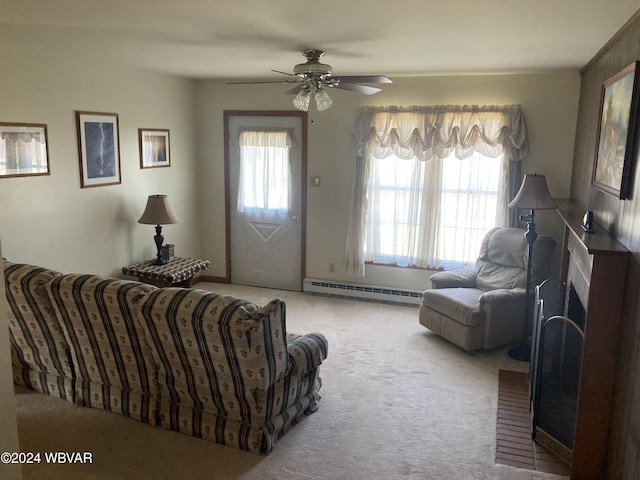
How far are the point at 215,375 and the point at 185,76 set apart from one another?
4.12 m

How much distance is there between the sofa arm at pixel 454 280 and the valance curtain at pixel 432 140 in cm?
69

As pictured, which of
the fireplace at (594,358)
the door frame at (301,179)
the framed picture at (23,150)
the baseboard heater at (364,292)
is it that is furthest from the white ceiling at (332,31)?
the baseboard heater at (364,292)

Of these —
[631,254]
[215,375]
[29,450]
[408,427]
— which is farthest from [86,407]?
[631,254]

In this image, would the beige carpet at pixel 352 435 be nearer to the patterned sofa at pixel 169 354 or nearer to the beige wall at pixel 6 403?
the patterned sofa at pixel 169 354

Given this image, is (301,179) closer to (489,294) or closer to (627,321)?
(489,294)

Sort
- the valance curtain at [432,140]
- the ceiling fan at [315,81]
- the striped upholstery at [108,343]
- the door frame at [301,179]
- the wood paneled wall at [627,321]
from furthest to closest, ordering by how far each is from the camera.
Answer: the door frame at [301,179] → the valance curtain at [432,140] → the ceiling fan at [315,81] → the striped upholstery at [108,343] → the wood paneled wall at [627,321]

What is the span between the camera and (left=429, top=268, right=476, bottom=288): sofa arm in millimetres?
4988

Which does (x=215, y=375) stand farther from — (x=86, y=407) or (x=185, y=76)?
(x=185, y=76)

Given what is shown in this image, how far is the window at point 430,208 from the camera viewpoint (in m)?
5.32

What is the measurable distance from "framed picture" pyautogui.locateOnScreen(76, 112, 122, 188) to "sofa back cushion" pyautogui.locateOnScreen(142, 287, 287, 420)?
235 centimetres

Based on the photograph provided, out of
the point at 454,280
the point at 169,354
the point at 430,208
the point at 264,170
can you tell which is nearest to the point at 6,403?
the point at 169,354

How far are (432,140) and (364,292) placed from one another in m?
1.85

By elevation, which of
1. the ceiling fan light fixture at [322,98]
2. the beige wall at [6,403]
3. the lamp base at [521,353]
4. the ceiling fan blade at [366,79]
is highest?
the ceiling fan blade at [366,79]

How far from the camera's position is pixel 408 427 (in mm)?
3287
